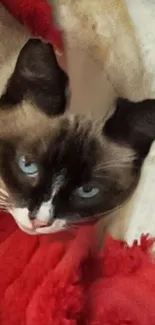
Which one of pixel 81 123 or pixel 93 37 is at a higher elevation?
pixel 81 123

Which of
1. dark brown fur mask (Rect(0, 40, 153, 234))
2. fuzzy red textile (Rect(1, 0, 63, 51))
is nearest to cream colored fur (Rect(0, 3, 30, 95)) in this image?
fuzzy red textile (Rect(1, 0, 63, 51))

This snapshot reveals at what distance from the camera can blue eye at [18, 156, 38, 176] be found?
3.60ft

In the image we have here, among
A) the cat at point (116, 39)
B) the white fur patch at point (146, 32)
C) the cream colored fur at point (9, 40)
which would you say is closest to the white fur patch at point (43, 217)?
the cream colored fur at point (9, 40)

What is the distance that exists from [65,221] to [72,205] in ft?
0.14

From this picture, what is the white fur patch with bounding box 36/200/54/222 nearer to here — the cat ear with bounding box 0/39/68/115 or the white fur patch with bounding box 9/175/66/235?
the white fur patch with bounding box 9/175/66/235

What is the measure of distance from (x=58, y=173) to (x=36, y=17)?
478 millimetres

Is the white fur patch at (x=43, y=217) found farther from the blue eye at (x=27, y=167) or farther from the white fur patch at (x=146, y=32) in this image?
the white fur patch at (x=146, y=32)

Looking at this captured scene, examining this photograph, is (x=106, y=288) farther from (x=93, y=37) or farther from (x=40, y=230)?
(x=93, y=37)

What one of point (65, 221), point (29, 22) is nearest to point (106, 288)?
point (65, 221)

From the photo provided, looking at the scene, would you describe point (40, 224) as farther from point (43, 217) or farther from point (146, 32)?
point (146, 32)

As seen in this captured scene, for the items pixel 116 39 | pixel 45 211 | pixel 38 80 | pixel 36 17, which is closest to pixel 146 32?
pixel 116 39

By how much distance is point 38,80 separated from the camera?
110 cm

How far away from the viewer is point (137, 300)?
1120 mm

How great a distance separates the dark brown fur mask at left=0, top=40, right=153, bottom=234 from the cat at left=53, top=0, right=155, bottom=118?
0.96 feet
